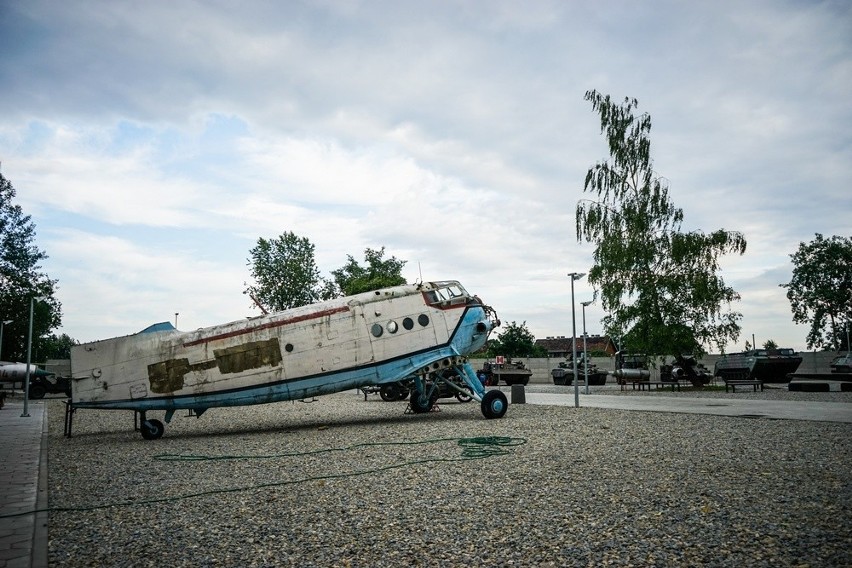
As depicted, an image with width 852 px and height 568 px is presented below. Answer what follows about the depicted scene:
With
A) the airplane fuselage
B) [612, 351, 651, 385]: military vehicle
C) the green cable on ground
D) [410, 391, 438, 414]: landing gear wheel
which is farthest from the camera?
[612, 351, 651, 385]: military vehicle

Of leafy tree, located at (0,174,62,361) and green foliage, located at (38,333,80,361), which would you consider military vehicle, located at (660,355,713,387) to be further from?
green foliage, located at (38,333,80,361)

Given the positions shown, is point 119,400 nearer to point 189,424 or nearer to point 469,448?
point 189,424

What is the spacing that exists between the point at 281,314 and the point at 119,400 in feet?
14.6

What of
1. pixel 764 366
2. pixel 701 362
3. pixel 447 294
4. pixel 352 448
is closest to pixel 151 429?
pixel 352 448

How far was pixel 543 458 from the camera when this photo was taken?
9586 millimetres

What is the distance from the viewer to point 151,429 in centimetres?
1453

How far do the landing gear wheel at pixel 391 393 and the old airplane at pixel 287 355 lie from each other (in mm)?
9461

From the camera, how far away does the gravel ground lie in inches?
200

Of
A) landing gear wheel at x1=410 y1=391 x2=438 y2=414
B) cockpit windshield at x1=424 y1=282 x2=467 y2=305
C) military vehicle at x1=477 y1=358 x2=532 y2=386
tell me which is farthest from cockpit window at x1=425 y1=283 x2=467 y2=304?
military vehicle at x1=477 y1=358 x2=532 y2=386

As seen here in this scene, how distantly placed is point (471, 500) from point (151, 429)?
423 inches

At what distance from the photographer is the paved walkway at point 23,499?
525cm

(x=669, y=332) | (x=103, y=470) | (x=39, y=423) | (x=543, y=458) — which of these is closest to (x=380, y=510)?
(x=543, y=458)

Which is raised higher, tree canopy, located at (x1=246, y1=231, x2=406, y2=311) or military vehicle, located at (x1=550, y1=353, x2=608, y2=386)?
tree canopy, located at (x1=246, y1=231, x2=406, y2=311)

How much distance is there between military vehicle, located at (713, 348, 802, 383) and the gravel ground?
2145 centimetres
